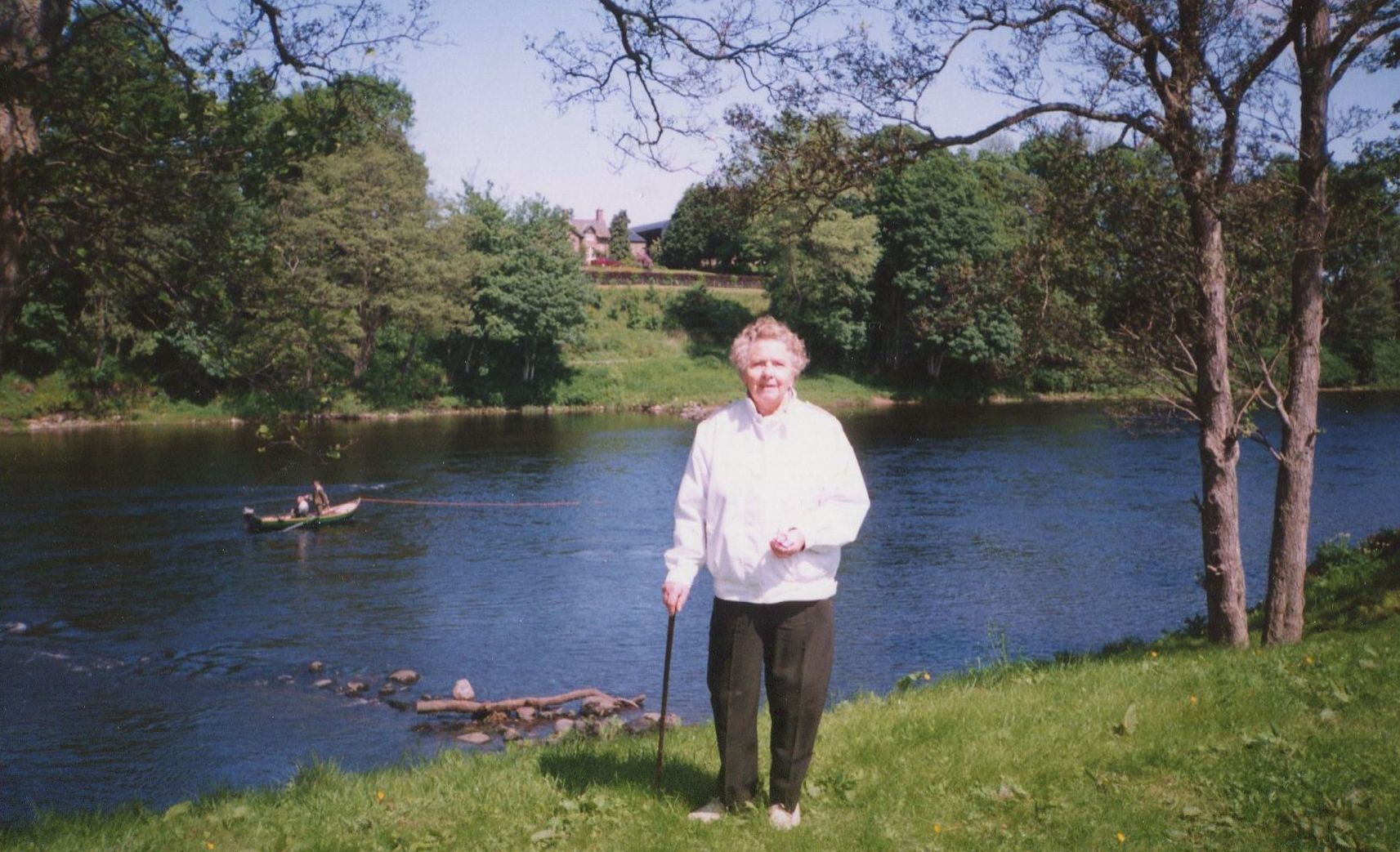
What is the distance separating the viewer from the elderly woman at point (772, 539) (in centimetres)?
511

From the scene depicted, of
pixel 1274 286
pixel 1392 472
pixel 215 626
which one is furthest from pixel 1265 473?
pixel 215 626

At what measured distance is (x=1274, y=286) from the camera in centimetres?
1139

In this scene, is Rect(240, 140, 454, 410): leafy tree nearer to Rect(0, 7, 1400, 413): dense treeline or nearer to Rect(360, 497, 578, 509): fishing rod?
Rect(360, 497, 578, 509): fishing rod

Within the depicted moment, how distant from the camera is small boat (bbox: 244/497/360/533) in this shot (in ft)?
87.8

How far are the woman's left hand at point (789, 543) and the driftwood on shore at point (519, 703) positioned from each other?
32.1 feet

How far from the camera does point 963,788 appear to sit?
18.5ft

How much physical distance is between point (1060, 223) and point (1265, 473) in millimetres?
25436

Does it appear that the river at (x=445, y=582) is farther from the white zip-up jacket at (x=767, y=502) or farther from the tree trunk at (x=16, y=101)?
the white zip-up jacket at (x=767, y=502)

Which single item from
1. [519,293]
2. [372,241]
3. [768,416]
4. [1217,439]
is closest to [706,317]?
[519,293]

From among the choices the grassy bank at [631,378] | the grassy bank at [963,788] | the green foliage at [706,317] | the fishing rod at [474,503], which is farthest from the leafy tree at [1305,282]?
the green foliage at [706,317]

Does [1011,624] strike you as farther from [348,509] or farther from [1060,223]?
[348,509]

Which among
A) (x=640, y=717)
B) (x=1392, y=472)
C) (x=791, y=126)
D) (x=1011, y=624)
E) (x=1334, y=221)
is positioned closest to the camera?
(x=791, y=126)

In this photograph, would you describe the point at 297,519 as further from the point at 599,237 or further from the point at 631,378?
the point at 599,237

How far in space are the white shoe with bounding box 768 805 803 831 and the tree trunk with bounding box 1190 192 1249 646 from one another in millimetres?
6698
